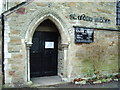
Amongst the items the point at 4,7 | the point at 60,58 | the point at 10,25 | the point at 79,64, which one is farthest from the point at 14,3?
the point at 79,64

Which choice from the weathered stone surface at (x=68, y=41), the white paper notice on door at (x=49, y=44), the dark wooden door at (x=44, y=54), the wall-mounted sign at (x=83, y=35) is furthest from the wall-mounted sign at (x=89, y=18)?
the white paper notice on door at (x=49, y=44)

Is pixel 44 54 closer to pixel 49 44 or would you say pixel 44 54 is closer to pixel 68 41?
pixel 49 44

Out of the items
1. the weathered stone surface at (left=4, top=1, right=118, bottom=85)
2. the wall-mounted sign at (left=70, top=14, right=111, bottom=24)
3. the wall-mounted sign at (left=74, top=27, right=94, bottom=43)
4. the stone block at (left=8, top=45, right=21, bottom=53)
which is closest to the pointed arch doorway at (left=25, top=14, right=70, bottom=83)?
the weathered stone surface at (left=4, top=1, right=118, bottom=85)

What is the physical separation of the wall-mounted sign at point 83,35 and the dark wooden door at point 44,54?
4.17 ft

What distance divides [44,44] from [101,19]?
3128 mm

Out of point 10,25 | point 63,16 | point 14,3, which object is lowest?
point 10,25

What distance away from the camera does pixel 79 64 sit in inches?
257

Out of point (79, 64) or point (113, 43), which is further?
point (113, 43)

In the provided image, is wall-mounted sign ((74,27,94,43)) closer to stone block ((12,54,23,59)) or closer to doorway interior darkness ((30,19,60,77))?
doorway interior darkness ((30,19,60,77))

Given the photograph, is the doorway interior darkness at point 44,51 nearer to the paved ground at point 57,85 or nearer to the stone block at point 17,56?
the paved ground at point 57,85

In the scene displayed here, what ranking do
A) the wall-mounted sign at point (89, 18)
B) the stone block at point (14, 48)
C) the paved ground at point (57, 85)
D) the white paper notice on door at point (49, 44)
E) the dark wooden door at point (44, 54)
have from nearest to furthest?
the stone block at point (14, 48), the paved ground at point (57, 85), the wall-mounted sign at point (89, 18), the dark wooden door at point (44, 54), the white paper notice on door at point (49, 44)

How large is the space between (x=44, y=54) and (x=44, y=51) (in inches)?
6.0

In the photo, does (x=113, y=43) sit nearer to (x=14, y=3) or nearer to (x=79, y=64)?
(x=79, y=64)

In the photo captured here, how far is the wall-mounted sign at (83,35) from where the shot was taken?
6371mm
